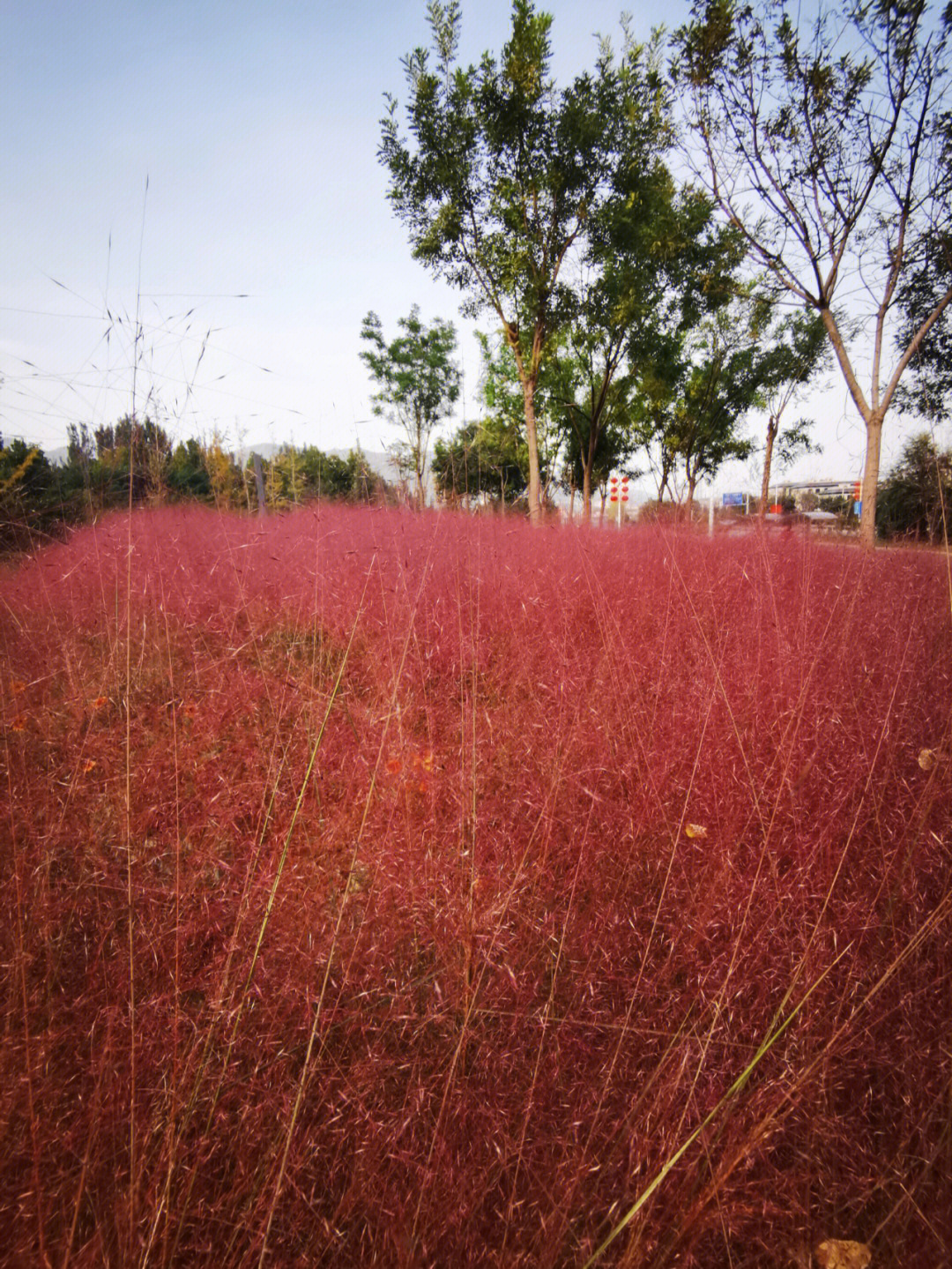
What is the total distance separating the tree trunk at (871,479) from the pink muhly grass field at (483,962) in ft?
19.2

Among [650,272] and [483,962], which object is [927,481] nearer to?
[483,962]

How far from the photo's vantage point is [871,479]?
7.21 meters

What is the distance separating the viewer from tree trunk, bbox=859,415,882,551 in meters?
7.00

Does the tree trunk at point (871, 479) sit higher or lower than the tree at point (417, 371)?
lower

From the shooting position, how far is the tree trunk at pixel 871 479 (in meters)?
7.00

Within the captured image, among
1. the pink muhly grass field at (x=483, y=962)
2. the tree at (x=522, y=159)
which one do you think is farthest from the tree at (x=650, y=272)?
the pink muhly grass field at (x=483, y=962)

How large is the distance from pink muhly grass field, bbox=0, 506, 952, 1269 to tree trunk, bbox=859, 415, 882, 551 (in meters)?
5.86

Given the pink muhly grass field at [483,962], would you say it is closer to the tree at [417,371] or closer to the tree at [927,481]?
the tree at [927,481]

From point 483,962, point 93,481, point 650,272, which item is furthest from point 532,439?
point 483,962

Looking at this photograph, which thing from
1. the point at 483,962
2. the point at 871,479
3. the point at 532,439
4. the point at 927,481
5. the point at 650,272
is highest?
the point at 650,272

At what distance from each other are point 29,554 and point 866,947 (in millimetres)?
4406

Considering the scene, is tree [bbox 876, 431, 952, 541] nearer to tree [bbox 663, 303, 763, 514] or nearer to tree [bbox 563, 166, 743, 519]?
tree [bbox 563, 166, 743, 519]

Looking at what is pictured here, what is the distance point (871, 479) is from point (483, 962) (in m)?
8.48

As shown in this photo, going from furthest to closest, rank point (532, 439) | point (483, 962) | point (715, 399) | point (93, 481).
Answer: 1. point (715, 399)
2. point (532, 439)
3. point (93, 481)
4. point (483, 962)
